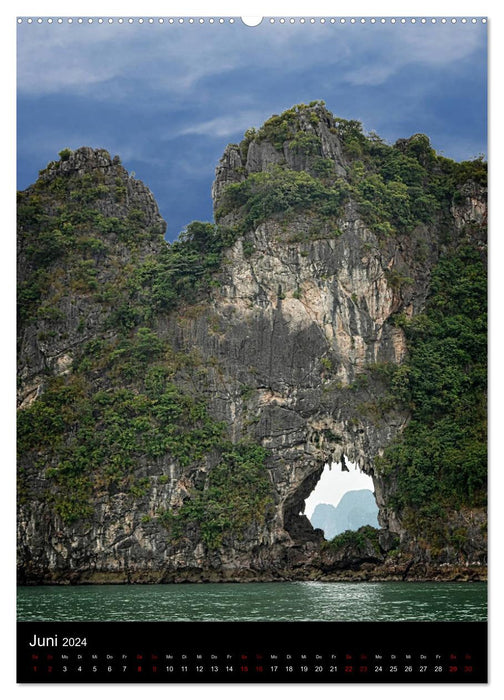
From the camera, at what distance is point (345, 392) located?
2314 centimetres

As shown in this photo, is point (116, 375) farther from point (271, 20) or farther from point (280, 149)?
point (271, 20)

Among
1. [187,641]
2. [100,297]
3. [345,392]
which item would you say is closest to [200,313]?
[100,297]

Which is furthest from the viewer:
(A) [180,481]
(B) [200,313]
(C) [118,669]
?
(B) [200,313]

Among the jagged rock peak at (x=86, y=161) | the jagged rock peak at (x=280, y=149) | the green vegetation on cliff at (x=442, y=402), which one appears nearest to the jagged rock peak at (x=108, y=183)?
the jagged rock peak at (x=86, y=161)

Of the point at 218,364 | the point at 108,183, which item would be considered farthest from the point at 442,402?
the point at 108,183

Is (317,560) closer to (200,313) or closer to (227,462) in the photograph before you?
(227,462)

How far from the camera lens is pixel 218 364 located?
2338 cm

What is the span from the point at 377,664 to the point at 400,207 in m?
19.9

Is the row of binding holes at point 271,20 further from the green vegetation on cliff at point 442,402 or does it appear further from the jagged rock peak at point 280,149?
the jagged rock peak at point 280,149

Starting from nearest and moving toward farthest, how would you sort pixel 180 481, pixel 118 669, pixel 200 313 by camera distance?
pixel 118 669 → pixel 180 481 → pixel 200 313

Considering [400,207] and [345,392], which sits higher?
[400,207]

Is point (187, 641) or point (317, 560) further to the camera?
point (317, 560)

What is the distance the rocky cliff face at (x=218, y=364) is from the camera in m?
21.4

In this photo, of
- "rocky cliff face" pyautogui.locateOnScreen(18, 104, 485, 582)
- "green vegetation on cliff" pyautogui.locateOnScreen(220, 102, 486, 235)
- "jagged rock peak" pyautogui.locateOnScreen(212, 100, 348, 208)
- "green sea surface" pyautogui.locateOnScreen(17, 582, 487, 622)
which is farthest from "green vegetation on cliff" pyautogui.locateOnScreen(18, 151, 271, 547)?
"green sea surface" pyautogui.locateOnScreen(17, 582, 487, 622)
